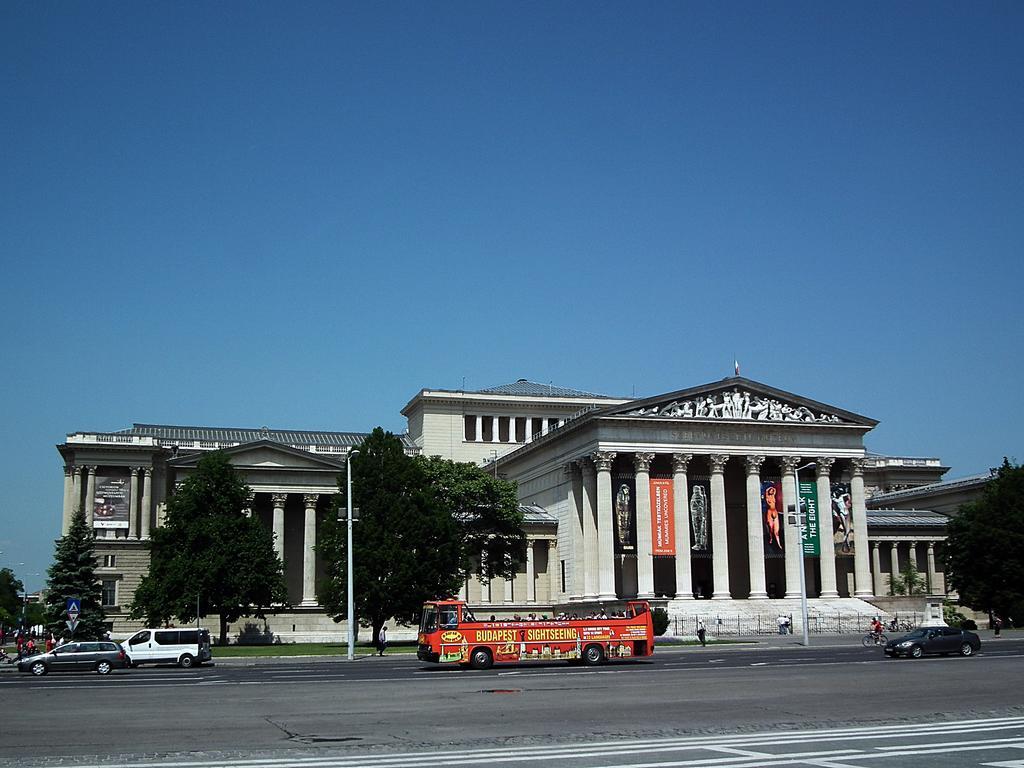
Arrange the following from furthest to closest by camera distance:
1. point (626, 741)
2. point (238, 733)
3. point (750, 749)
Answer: point (238, 733) < point (626, 741) < point (750, 749)

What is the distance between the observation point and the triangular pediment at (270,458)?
108750 millimetres

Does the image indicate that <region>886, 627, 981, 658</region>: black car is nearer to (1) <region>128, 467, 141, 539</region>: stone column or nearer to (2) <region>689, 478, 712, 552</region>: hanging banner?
(2) <region>689, 478, 712, 552</region>: hanging banner

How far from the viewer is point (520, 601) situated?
10794 cm

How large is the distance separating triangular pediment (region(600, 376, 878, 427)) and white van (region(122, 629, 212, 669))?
45.0 m

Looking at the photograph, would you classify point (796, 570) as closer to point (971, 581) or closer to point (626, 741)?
point (971, 581)

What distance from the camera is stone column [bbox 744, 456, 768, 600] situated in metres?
94.5

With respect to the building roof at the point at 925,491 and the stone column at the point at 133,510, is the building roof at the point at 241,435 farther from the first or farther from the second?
the building roof at the point at 925,491

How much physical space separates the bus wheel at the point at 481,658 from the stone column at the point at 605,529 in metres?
42.7

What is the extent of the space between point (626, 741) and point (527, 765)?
3688 mm

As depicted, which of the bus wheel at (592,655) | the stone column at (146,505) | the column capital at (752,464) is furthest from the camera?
the stone column at (146,505)

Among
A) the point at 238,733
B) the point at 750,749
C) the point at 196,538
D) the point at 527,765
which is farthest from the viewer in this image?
the point at 196,538

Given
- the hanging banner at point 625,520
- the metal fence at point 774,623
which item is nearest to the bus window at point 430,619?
the metal fence at point 774,623

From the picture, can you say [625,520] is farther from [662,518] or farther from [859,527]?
[859,527]

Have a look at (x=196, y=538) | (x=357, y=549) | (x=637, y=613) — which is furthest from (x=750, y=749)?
(x=196, y=538)
